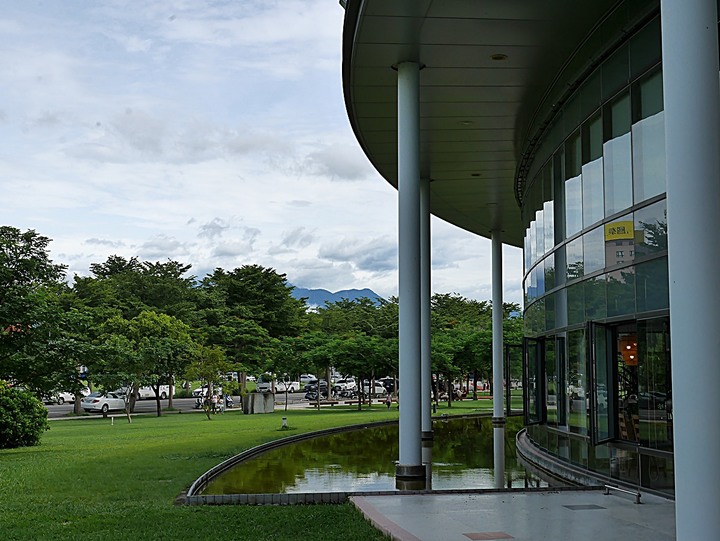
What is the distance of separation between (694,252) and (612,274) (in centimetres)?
681

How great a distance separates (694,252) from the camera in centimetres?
596

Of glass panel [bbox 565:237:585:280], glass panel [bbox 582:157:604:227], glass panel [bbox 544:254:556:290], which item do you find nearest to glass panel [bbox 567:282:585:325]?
glass panel [bbox 565:237:585:280]

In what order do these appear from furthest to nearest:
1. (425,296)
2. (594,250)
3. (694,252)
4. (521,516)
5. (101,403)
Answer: (101,403) < (425,296) < (594,250) < (521,516) < (694,252)

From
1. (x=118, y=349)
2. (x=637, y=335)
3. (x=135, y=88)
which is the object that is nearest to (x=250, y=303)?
(x=118, y=349)

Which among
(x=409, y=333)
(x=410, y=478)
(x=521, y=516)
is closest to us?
(x=521, y=516)

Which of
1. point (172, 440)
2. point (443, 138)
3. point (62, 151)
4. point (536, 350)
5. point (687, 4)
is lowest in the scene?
point (172, 440)

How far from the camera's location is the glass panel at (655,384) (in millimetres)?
10930

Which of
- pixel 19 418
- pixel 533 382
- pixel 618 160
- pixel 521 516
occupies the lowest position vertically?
pixel 521 516

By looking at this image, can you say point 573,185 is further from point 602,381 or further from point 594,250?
point 602,381

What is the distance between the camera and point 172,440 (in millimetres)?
23094

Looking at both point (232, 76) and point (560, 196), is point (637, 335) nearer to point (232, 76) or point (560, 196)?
point (560, 196)

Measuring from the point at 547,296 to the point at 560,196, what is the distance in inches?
83.2

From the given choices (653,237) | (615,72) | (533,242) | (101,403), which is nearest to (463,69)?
(615,72)

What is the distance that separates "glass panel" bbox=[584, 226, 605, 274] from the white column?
7.13m
